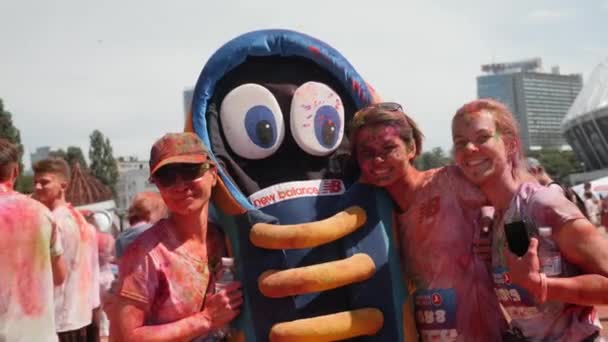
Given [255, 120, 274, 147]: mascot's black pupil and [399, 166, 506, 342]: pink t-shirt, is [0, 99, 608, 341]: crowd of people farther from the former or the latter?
[255, 120, 274, 147]: mascot's black pupil

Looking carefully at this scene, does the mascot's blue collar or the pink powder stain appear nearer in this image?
the mascot's blue collar

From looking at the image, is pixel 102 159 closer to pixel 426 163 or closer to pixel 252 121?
pixel 426 163

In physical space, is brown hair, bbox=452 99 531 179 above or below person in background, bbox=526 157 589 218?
above

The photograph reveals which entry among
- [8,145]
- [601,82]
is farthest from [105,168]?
[8,145]

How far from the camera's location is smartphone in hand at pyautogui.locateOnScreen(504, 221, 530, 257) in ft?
6.97

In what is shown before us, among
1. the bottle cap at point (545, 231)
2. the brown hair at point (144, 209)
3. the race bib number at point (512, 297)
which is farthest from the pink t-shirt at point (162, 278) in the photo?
the brown hair at point (144, 209)

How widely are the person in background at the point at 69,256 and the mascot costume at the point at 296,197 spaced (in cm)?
223

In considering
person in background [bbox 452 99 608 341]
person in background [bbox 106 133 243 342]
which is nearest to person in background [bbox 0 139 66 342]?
person in background [bbox 106 133 243 342]

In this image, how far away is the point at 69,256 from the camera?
459cm

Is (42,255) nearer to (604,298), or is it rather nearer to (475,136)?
(475,136)

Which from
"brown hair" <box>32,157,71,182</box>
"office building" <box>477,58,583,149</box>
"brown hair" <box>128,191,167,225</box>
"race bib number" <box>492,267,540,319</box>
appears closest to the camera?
"race bib number" <box>492,267,540,319</box>

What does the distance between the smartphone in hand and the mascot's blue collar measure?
3.42ft

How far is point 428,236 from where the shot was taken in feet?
8.38

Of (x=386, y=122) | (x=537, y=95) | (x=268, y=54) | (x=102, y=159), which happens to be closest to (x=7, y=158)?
(x=268, y=54)
